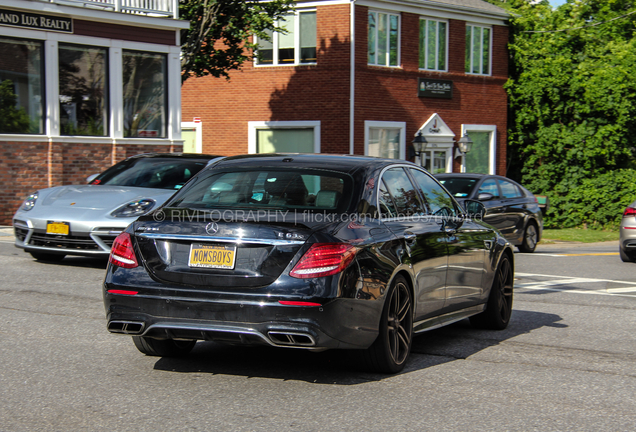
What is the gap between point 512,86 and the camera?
102 feet

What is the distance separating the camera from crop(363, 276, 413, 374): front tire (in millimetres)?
5402

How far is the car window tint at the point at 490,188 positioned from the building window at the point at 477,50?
48.6 feet

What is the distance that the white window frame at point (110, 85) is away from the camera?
59.9 feet

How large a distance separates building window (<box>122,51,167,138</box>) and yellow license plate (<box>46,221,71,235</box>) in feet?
32.7

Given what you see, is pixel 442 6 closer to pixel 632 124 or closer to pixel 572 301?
pixel 632 124

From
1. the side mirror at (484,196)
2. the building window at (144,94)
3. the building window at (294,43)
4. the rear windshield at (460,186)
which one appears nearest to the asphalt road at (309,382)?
the side mirror at (484,196)

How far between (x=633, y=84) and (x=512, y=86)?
4.50 m

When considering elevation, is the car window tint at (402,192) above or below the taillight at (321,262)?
above

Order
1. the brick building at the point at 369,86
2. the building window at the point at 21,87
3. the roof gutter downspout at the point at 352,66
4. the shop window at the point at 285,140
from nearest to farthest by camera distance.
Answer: the building window at the point at 21,87
the roof gutter downspout at the point at 352,66
the brick building at the point at 369,86
the shop window at the point at 285,140

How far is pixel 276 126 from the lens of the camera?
27.8m

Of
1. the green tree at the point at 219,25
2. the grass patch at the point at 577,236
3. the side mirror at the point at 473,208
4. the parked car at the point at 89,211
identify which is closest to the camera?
the side mirror at the point at 473,208

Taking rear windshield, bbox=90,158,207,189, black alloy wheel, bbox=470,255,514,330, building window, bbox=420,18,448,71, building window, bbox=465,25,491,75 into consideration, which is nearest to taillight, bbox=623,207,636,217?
black alloy wheel, bbox=470,255,514,330

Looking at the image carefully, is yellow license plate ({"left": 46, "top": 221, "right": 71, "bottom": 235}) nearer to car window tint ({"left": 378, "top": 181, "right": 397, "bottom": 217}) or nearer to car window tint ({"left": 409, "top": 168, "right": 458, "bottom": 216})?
car window tint ({"left": 409, "top": 168, "right": 458, "bottom": 216})

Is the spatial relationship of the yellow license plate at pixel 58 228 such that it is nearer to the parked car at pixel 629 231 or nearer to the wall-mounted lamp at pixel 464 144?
the parked car at pixel 629 231
